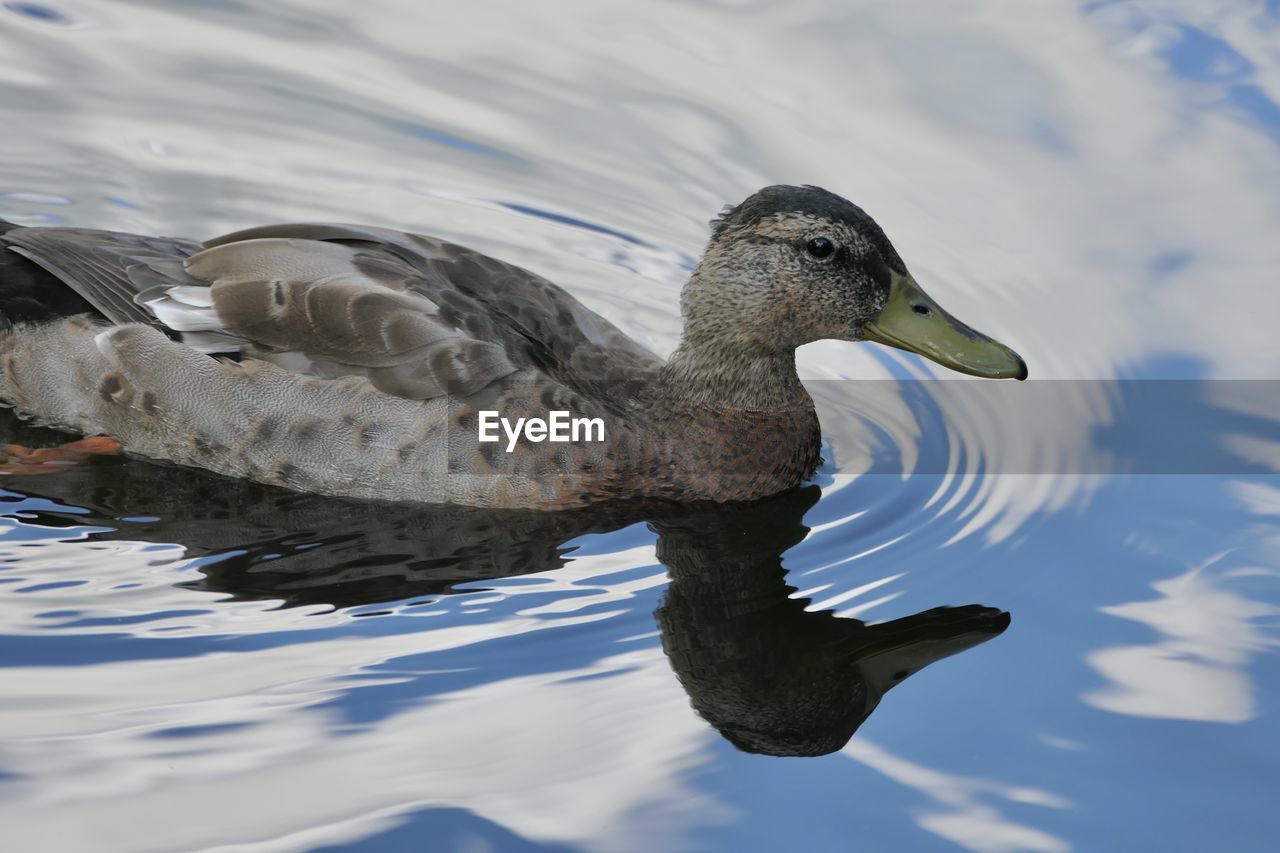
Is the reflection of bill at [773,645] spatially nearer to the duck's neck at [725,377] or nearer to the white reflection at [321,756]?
the white reflection at [321,756]

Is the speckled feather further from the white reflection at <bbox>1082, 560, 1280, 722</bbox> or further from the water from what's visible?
the white reflection at <bbox>1082, 560, 1280, 722</bbox>

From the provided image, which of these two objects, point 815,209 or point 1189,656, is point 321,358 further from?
point 1189,656

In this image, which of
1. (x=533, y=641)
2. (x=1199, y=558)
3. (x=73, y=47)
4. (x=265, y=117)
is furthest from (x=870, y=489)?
(x=73, y=47)

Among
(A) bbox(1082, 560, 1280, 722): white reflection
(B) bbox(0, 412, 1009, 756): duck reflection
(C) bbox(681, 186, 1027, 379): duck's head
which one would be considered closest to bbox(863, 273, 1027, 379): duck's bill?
(C) bbox(681, 186, 1027, 379): duck's head

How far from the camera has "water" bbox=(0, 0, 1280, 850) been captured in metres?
5.59

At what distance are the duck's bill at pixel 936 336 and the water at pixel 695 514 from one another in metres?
0.69

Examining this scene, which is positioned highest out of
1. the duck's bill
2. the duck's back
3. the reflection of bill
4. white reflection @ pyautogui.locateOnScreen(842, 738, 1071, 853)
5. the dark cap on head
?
the dark cap on head

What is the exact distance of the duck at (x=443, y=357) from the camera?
730cm

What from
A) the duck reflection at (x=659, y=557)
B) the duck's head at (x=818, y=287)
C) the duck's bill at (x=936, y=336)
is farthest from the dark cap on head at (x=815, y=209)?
the duck reflection at (x=659, y=557)

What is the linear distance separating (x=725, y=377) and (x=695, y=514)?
67cm

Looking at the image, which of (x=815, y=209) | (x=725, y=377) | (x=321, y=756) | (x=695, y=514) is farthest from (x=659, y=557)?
(x=321, y=756)

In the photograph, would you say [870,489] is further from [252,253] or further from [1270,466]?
[252,253]

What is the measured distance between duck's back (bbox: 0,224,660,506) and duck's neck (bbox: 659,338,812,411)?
6.7 inches

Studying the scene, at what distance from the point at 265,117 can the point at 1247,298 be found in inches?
233
